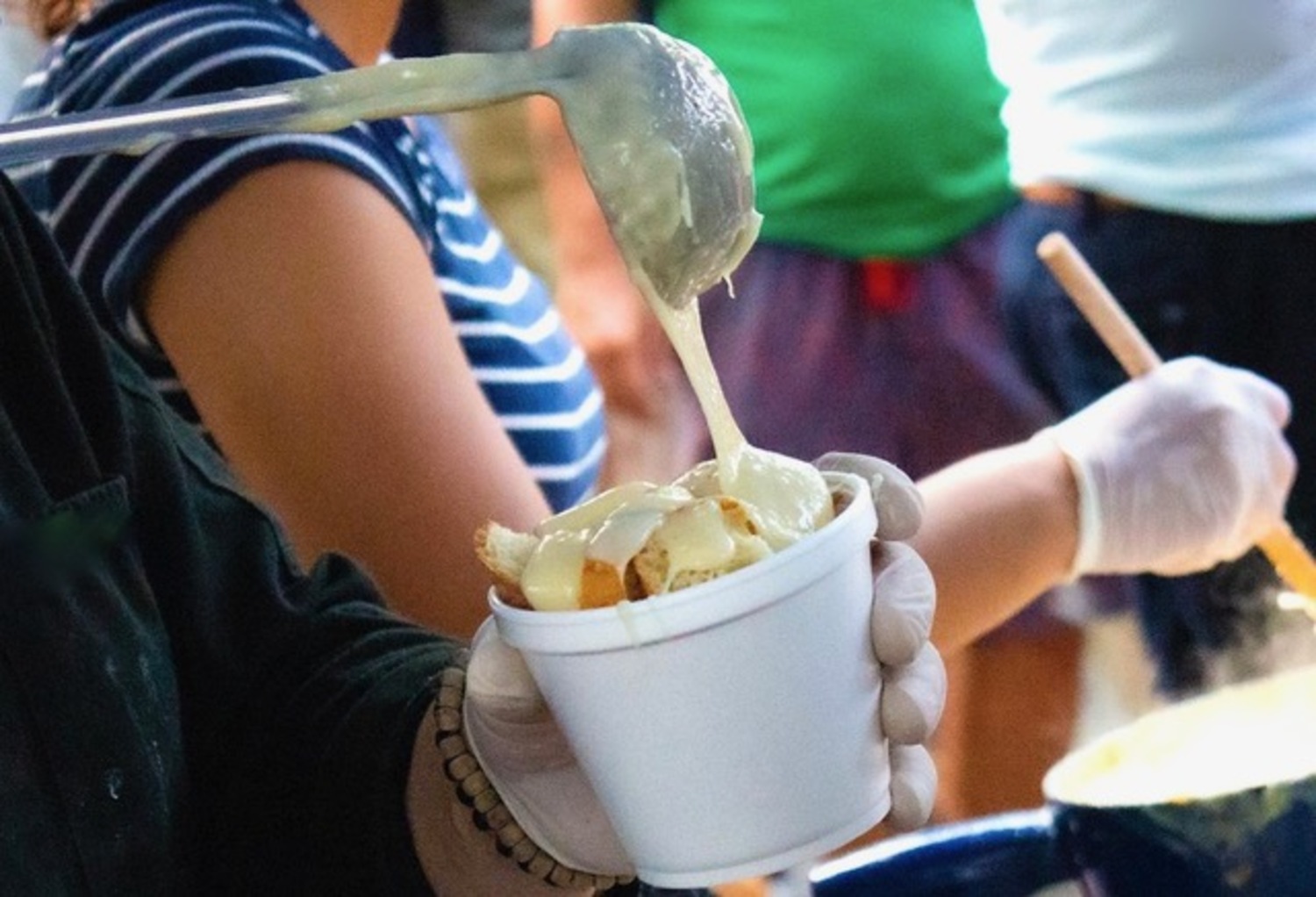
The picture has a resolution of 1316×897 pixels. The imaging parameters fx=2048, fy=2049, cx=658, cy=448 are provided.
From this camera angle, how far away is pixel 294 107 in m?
0.63

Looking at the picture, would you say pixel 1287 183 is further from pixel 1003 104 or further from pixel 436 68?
pixel 436 68

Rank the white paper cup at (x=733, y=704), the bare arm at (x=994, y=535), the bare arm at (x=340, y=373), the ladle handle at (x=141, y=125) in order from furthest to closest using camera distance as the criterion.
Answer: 1. the bare arm at (x=994, y=535)
2. the bare arm at (x=340, y=373)
3. the white paper cup at (x=733, y=704)
4. the ladle handle at (x=141, y=125)

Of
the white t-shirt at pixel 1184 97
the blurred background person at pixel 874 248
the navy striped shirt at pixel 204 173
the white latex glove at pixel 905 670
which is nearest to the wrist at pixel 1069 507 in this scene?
the navy striped shirt at pixel 204 173

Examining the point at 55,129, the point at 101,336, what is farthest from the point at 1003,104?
the point at 55,129

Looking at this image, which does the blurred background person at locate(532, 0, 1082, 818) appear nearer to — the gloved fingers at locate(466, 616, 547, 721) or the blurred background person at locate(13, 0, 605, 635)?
the blurred background person at locate(13, 0, 605, 635)

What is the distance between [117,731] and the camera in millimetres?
750

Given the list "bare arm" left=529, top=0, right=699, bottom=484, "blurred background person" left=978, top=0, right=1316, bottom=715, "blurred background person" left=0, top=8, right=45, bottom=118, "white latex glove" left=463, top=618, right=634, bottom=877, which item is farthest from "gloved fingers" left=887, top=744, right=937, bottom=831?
"bare arm" left=529, top=0, right=699, bottom=484

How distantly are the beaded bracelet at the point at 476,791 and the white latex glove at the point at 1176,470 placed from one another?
0.49 metres

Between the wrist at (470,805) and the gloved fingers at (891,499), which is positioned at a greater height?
the gloved fingers at (891,499)

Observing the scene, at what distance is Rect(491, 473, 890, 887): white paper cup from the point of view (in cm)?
68

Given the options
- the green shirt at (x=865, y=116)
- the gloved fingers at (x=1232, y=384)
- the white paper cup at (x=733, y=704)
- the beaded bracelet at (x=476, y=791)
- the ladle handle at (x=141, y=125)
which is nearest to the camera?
the ladle handle at (x=141, y=125)

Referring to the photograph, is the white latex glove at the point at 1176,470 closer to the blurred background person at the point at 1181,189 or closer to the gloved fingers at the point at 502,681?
the blurred background person at the point at 1181,189

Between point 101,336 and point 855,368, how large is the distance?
1217 millimetres

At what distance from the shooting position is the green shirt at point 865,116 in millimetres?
1901
